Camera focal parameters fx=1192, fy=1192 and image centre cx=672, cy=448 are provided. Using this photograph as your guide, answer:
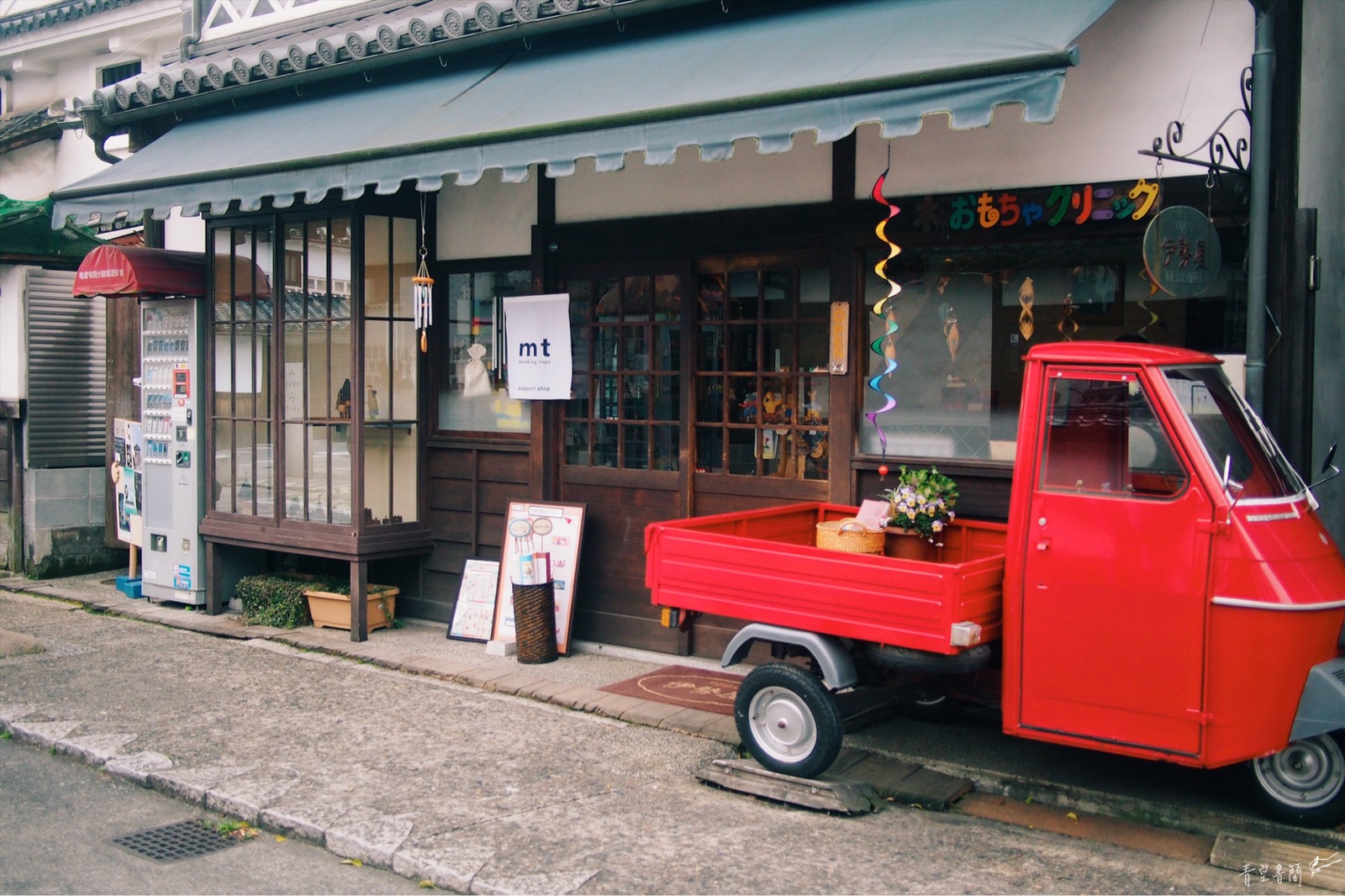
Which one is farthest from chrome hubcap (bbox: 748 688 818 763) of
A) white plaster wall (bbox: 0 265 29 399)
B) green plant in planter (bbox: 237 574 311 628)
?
white plaster wall (bbox: 0 265 29 399)

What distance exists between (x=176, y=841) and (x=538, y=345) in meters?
4.73

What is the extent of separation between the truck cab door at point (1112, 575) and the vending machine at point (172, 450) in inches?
309

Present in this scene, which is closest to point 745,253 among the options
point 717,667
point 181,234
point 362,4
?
point 717,667

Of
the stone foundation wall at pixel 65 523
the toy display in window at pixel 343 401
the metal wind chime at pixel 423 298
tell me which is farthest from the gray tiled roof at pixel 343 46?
the stone foundation wall at pixel 65 523

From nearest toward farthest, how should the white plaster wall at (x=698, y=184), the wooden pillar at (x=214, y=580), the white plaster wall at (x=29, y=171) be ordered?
1. the white plaster wall at (x=698, y=184)
2. the wooden pillar at (x=214, y=580)
3. the white plaster wall at (x=29, y=171)

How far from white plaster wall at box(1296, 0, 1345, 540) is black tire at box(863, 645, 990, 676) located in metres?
2.21

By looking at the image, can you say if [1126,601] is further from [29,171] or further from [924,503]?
[29,171]

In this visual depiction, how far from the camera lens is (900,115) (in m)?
5.90

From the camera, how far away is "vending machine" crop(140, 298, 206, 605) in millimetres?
10734

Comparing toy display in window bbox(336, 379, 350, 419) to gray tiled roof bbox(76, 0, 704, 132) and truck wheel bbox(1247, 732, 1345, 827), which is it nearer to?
gray tiled roof bbox(76, 0, 704, 132)

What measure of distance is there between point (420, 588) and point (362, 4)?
5.29 m

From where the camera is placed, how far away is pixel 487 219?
32.0ft

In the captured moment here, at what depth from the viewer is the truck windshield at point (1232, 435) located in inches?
212

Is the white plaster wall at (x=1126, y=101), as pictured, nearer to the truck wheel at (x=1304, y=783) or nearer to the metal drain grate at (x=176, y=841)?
the truck wheel at (x=1304, y=783)
